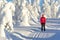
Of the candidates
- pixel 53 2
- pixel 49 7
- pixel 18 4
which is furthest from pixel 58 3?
pixel 18 4

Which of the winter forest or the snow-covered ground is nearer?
the snow-covered ground

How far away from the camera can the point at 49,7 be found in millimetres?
82750

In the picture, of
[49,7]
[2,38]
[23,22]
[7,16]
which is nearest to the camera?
[2,38]

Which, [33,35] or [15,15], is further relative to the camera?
[15,15]

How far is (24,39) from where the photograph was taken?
20.1m

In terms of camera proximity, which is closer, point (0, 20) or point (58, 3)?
point (0, 20)

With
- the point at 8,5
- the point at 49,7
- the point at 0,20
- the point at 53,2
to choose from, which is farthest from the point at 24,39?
the point at 53,2

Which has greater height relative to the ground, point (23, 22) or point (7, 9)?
point (7, 9)

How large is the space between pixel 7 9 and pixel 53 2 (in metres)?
66.9

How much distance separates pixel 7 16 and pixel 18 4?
17504 millimetres

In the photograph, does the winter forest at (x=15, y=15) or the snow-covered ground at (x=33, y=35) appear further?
the winter forest at (x=15, y=15)

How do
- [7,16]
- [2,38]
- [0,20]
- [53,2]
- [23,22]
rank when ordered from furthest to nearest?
[53,2], [23,22], [7,16], [0,20], [2,38]

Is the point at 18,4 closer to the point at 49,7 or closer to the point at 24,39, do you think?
the point at 24,39

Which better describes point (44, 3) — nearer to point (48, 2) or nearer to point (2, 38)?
point (48, 2)
